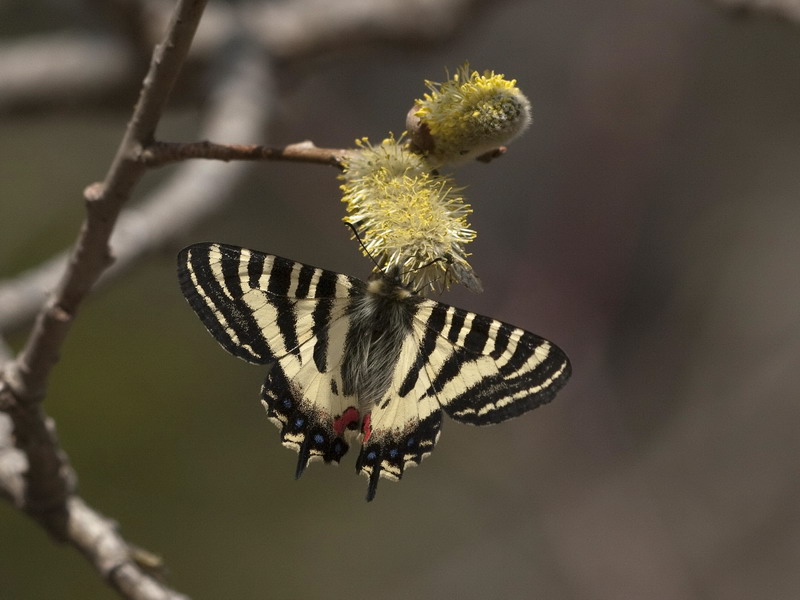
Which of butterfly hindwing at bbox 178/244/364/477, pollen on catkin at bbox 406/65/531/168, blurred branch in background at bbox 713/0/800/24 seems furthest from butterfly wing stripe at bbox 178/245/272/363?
blurred branch in background at bbox 713/0/800/24

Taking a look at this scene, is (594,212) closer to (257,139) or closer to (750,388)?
(750,388)

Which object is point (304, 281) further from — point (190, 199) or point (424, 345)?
point (190, 199)

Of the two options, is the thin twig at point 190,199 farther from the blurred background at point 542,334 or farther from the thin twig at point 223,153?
the thin twig at point 223,153

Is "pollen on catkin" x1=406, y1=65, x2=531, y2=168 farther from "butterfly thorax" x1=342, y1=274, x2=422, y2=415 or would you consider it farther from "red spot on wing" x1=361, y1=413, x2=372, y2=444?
"red spot on wing" x1=361, y1=413, x2=372, y2=444

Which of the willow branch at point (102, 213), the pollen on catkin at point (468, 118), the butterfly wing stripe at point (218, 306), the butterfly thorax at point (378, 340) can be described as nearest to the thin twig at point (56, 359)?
the willow branch at point (102, 213)

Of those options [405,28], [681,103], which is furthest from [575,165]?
[405,28]

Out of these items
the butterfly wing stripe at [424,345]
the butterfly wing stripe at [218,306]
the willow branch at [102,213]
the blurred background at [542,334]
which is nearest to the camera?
the willow branch at [102,213]
